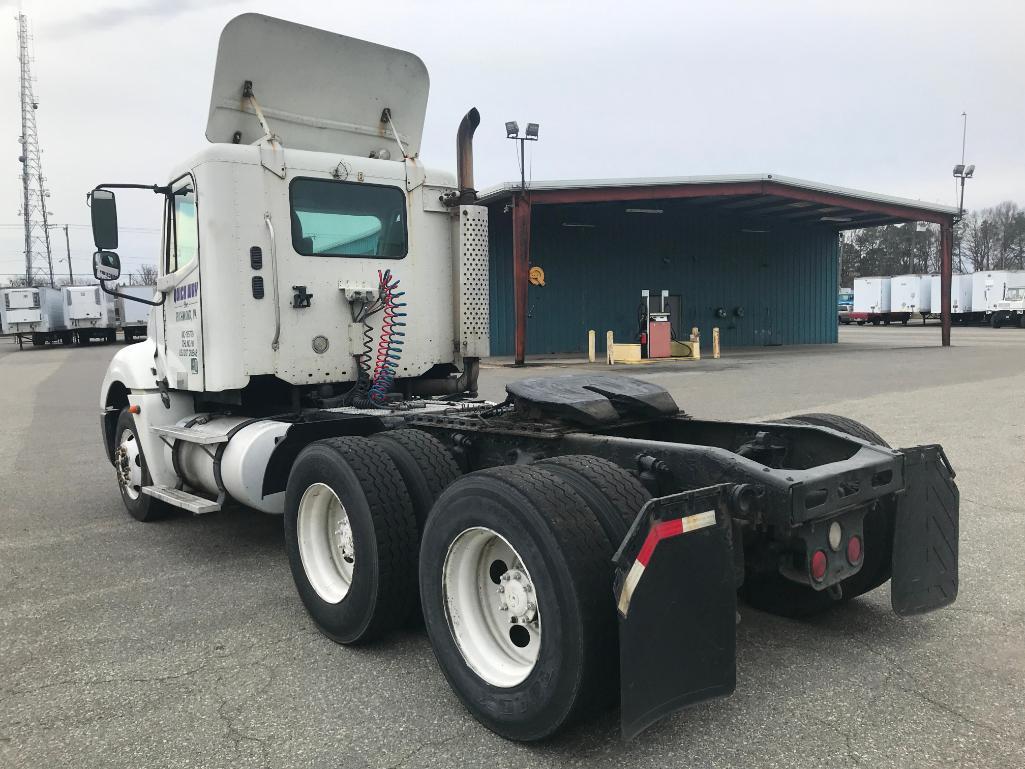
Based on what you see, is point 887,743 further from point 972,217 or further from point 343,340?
point 972,217

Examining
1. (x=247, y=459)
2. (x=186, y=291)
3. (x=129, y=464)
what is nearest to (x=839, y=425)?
(x=247, y=459)

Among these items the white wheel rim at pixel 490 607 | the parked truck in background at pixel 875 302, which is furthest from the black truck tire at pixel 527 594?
the parked truck in background at pixel 875 302

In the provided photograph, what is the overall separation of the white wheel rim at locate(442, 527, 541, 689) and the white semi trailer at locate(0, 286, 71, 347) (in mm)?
44722

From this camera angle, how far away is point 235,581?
15.5ft

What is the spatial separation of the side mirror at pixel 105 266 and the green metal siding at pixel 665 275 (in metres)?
19.2

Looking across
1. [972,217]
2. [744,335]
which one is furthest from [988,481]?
[972,217]

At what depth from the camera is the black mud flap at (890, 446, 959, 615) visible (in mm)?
3250

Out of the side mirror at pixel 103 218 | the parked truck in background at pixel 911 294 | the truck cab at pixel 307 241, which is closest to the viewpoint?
the truck cab at pixel 307 241

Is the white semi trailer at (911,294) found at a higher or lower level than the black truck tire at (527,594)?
higher

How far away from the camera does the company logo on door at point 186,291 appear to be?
509 cm

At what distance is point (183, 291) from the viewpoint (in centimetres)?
532

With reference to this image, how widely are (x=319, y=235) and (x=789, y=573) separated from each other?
3.63 metres

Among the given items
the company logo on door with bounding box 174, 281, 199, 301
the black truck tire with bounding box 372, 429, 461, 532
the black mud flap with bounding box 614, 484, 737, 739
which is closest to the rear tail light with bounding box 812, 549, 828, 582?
the black mud flap with bounding box 614, 484, 737, 739

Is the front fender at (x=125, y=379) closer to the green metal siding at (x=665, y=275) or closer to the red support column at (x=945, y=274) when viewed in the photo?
the green metal siding at (x=665, y=275)
